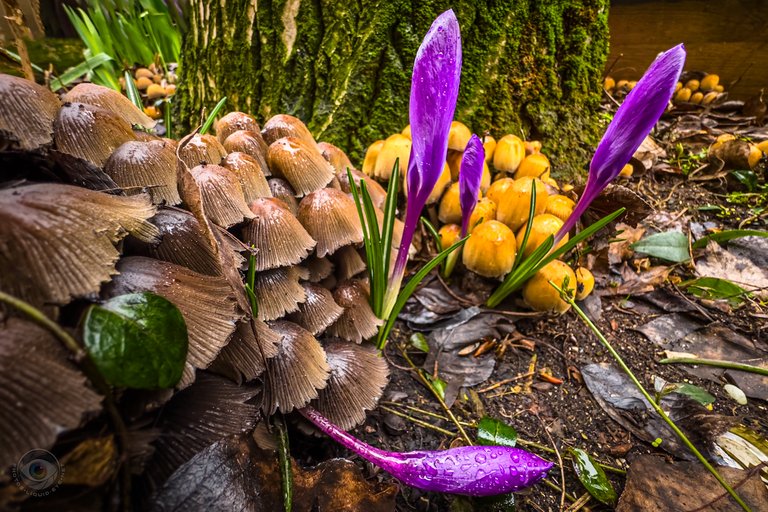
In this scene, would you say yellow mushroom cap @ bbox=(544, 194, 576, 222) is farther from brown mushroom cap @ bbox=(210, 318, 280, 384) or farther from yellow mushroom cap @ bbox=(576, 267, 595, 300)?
brown mushroom cap @ bbox=(210, 318, 280, 384)

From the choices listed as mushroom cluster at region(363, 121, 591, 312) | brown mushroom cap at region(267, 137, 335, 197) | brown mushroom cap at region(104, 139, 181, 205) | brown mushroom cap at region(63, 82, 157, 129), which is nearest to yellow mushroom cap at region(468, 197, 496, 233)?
mushroom cluster at region(363, 121, 591, 312)

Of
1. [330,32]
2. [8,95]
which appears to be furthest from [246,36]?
[8,95]

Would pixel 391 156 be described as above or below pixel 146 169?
below

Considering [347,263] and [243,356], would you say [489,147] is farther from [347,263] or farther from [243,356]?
[243,356]

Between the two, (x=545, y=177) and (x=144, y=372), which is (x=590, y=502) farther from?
(x=545, y=177)

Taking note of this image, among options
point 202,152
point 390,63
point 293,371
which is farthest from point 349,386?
point 390,63

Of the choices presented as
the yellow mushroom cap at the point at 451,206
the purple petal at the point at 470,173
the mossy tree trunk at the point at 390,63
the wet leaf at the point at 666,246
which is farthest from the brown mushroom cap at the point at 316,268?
the wet leaf at the point at 666,246
